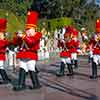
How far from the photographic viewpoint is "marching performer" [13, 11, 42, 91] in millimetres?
11391

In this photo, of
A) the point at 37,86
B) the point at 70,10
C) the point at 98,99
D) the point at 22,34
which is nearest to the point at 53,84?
the point at 37,86

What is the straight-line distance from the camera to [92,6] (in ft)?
140

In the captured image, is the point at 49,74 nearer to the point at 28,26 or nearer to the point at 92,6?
the point at 28,26

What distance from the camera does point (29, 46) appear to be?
11.6m

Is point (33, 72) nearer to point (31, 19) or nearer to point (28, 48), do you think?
point (28, 48)

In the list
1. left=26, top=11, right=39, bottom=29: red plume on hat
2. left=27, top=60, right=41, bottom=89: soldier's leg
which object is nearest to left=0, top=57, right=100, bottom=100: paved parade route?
left=27, top=60, right=41, bottom=89: soldier's leg

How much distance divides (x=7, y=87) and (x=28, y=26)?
5.74 ft

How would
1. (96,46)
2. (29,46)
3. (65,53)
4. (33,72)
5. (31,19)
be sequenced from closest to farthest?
(31,19), (29,46), (33,72), (96,46), (65,53)

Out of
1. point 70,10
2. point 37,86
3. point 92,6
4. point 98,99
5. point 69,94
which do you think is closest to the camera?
point 98,99

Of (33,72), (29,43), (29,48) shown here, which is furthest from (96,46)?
(29,43)

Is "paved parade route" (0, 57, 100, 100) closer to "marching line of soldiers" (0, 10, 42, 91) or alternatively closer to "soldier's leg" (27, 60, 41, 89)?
"soldier's leg" (27, 60, 41, 89)

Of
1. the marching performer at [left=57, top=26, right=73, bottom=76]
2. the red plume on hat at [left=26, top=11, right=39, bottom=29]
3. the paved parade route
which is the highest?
the red plume on hat at [left=26, top=11, right=39, bottom=29]

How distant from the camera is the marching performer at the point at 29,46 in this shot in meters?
11.4

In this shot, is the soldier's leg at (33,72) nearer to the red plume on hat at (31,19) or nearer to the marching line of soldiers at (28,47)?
the marching line of soldiers at (28,47)
